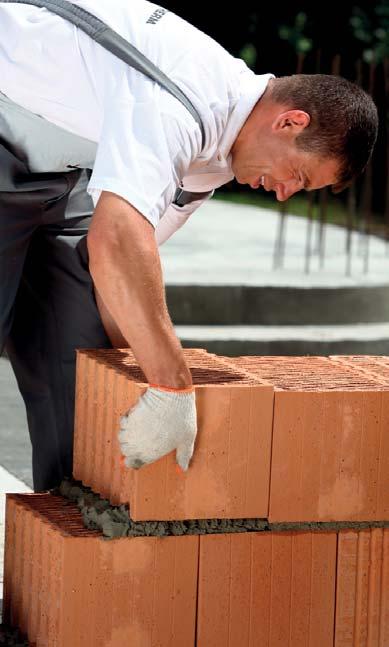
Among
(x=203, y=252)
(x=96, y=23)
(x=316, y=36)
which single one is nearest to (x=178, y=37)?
(x=96, y=23)

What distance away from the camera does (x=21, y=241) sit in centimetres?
388

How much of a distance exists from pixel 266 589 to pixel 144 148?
108 centimetres

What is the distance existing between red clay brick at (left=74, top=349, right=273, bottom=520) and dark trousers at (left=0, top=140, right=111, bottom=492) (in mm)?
576

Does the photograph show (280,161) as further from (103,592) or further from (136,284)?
(103,592)

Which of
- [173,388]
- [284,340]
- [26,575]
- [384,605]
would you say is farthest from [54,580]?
[284,340]

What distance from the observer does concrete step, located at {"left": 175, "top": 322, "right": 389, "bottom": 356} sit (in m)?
8.02

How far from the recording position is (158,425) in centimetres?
315

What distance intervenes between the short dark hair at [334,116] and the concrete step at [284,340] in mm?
4452

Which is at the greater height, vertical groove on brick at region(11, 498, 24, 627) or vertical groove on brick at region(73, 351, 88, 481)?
vertical groove on brick at region(73, 351, 88, 481)

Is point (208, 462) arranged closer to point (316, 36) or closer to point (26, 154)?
point (26, 154)

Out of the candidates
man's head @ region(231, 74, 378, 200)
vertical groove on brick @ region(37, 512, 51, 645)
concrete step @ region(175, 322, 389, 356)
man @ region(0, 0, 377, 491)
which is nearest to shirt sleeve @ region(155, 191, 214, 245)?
man @ region(0, 0, 377, 491)

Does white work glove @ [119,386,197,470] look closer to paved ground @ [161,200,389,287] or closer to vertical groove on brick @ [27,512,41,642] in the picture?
vertical groove on brick @ [27,512,41,642]

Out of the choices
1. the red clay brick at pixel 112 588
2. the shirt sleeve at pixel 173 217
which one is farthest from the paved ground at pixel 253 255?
the red clay brick at pixel 112 588

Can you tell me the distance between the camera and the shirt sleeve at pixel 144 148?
3.16 m
